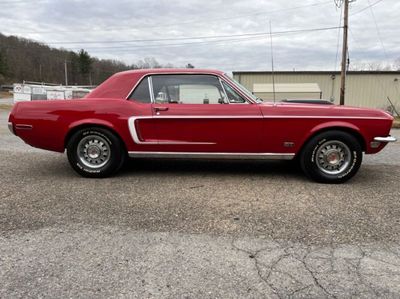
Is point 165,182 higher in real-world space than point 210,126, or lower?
lower

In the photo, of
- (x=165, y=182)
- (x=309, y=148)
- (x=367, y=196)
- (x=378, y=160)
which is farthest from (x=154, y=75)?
(x=378, y=160)

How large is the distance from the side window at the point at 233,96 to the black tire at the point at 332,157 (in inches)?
44.2

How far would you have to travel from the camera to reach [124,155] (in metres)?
5.54

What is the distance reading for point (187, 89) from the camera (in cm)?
553

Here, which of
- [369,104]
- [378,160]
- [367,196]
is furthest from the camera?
[369,104]

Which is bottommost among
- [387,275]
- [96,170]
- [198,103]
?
[387,275]

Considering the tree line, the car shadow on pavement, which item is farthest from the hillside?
the car shadow on pavement

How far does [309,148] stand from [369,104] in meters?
31.4

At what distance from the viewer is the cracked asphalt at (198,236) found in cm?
263

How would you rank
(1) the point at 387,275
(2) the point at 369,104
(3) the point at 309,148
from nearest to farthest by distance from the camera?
1. (1) the point at 387,275
2. (3) the point at 309,148
3. (2) the point at 369,104

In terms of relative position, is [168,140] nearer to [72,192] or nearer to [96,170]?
[96,170]

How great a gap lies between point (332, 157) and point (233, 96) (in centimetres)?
163

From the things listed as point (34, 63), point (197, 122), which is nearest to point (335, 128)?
point (197, 122)

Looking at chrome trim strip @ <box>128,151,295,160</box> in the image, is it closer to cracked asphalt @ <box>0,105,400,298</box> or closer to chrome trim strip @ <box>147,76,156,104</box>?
cracked asphalt @ <box>0,105,400,298</box>
